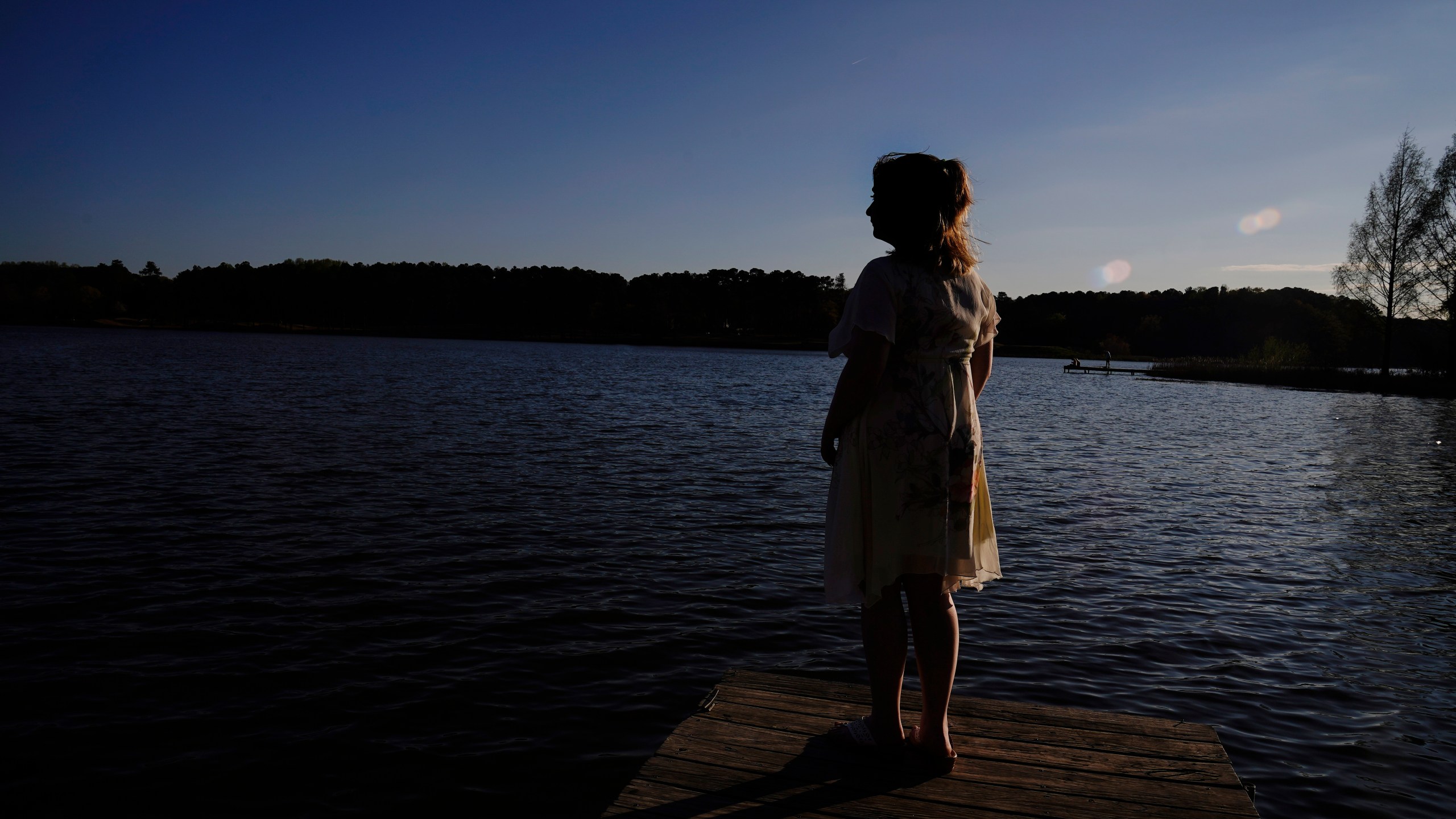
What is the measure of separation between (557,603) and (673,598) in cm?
122

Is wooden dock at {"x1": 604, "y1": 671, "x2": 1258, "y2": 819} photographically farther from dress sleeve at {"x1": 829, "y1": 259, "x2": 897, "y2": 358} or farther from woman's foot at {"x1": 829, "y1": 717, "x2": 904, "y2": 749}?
dress sleeve at {"x1": 829, "y1": 259, "x2": 897, "y2": 358}

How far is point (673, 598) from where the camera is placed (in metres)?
8.63

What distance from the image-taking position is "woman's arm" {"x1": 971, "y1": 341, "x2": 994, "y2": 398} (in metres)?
3.71

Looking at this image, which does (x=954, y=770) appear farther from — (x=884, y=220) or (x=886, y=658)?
(x=884, y=220)

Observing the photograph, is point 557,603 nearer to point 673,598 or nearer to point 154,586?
point 673,598

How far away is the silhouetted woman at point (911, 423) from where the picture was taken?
331 centimetres

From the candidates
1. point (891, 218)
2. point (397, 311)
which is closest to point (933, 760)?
point (891, 218)

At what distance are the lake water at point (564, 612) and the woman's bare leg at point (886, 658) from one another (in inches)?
81.4

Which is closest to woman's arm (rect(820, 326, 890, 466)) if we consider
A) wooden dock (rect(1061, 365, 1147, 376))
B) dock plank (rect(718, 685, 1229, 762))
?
dock plank (rect(718, 685, 1229, 762))

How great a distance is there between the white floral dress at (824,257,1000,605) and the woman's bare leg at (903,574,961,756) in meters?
0.12

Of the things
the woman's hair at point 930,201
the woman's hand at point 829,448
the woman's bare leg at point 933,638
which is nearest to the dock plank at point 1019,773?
the woman's bare leg at point 933,638

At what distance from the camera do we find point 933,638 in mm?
3523

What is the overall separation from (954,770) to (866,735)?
416 mm

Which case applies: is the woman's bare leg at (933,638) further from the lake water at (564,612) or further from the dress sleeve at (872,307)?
the lake water at (564,612)
